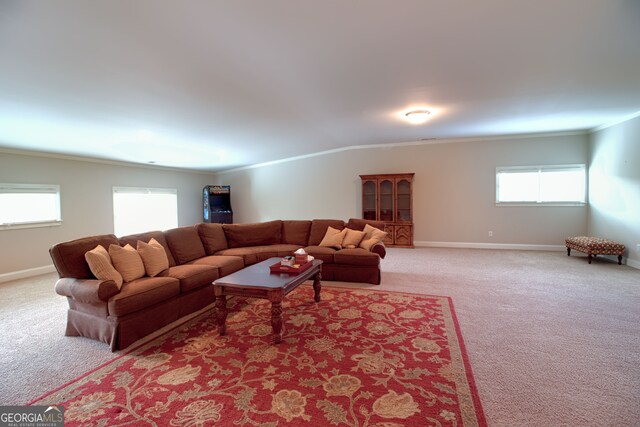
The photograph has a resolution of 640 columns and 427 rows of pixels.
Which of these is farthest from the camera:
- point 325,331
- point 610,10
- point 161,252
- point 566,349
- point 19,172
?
point 19,172

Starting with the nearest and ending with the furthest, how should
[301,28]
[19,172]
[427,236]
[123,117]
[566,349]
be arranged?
[301,28] < [566,349] < [123,117] < [19,172] < [427,236]

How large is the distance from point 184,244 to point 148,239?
0.47 m

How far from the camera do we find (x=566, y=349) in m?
2.43

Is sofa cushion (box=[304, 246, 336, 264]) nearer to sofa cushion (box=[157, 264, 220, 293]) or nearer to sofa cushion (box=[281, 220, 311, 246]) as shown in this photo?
sofa cushion (box=[281, 220, 311, 246])

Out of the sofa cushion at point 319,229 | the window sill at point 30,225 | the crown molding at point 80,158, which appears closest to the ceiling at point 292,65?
the crown molding at point 80,158

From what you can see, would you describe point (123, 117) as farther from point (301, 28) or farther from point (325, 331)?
point (325, 331)

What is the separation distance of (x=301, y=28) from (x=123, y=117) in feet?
Answer: 9.13

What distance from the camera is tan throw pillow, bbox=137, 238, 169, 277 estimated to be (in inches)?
125

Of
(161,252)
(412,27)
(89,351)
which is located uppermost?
(412,27)

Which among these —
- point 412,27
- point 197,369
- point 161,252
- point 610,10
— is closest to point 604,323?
point 610,10

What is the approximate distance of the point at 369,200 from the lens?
7488 mm

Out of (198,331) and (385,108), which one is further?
(385,108)

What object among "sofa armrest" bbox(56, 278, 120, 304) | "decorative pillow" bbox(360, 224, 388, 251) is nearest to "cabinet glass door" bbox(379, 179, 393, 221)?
"decorative pillow" bbox(360, 224, 388, 251)

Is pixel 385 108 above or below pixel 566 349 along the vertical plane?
above
